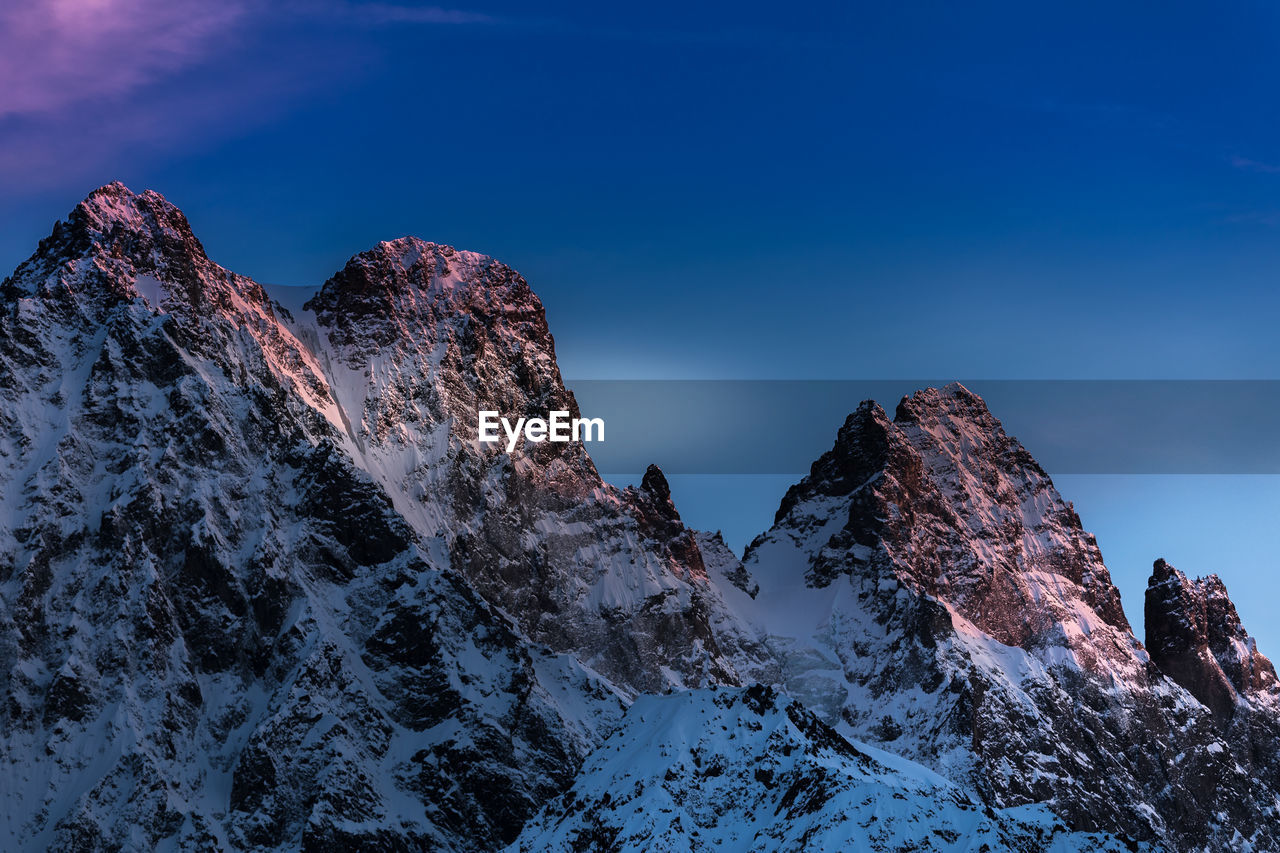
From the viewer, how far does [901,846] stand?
196 meters

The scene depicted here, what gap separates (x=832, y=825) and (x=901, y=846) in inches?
249

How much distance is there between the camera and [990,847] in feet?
651

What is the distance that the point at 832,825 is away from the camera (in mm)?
198625

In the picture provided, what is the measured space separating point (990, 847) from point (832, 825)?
44.6 ft

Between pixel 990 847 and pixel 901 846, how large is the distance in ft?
27.0
